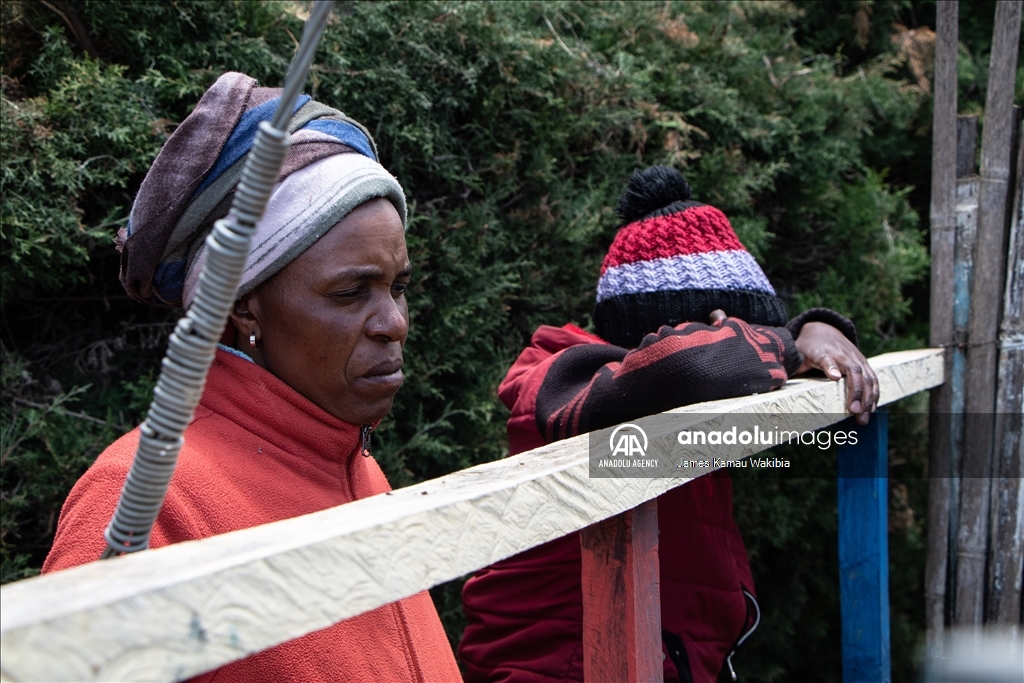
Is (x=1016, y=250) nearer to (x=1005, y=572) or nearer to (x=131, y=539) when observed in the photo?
(x=1005, y=572)

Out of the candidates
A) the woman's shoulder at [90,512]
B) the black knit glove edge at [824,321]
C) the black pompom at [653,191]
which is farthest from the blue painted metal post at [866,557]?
the woman's shoulder at [90,512]

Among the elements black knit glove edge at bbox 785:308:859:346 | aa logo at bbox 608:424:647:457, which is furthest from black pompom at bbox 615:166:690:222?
aa logo at bbox 608:424:647:457

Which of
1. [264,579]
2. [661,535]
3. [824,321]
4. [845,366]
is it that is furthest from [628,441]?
[824,321]

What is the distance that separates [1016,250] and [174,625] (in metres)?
3.02

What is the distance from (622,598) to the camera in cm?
132

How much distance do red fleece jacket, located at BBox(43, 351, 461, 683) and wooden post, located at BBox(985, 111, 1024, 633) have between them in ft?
7.36

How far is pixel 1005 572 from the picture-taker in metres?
2.82

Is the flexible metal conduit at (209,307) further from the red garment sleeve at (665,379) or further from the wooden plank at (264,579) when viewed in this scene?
the red garment sleeve at (665,379)

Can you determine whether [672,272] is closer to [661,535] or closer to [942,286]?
[661,535]

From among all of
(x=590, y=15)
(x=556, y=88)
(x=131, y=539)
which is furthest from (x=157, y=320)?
(x=590, y=15)

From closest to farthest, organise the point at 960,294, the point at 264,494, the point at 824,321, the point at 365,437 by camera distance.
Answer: the point at 264,494
the point at 365,437
the point at 824,321
the point at 960,294

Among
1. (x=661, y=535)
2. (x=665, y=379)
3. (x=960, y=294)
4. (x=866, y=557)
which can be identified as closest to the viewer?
(x=665, y=379)

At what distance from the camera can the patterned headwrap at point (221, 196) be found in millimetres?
1296

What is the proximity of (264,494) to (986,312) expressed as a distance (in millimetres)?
2598
